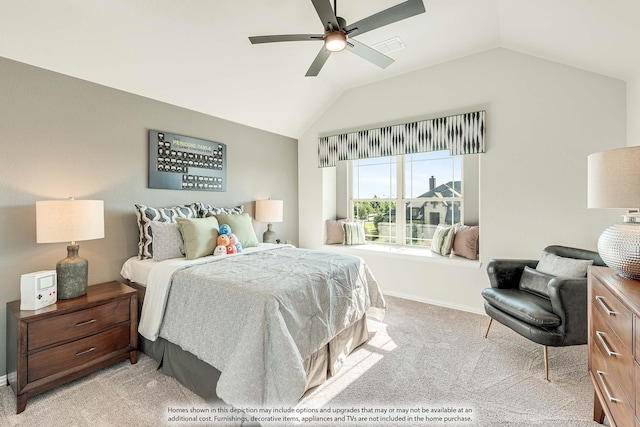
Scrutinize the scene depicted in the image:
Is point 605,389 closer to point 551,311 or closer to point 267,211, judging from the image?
point 551,311

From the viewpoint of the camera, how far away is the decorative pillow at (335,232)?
4441 mm

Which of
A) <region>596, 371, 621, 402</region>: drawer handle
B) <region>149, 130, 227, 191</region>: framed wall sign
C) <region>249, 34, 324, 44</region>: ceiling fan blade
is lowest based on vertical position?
<region>596, 371, 621, 402</region>: drawer handle

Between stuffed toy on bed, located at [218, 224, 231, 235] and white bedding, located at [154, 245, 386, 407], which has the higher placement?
stuffed toy on bed, located at [218, 224, 231, 235]

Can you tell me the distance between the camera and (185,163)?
3158 millimetres

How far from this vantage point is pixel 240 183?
3.79m

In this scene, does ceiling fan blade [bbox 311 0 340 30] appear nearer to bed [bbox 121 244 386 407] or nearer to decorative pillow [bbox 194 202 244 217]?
bed [bbox 121 244 386 407]

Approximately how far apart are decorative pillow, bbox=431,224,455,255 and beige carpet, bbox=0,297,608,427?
126 cm

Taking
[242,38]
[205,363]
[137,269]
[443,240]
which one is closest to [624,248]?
[443,240]

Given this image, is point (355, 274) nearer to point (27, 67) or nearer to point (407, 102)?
point (407, 102)

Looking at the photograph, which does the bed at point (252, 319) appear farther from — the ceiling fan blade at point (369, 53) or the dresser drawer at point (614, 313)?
the ceiling fan blade at point (369, 53)

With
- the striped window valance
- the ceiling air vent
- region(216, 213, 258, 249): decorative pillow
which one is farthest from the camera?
the striped window valance

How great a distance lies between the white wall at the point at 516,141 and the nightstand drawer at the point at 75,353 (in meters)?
3.01

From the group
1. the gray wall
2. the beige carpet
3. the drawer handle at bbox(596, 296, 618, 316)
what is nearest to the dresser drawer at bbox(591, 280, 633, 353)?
the drawer handle at bbox(596, 296, 618, 316)

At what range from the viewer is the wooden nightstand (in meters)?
1.73
